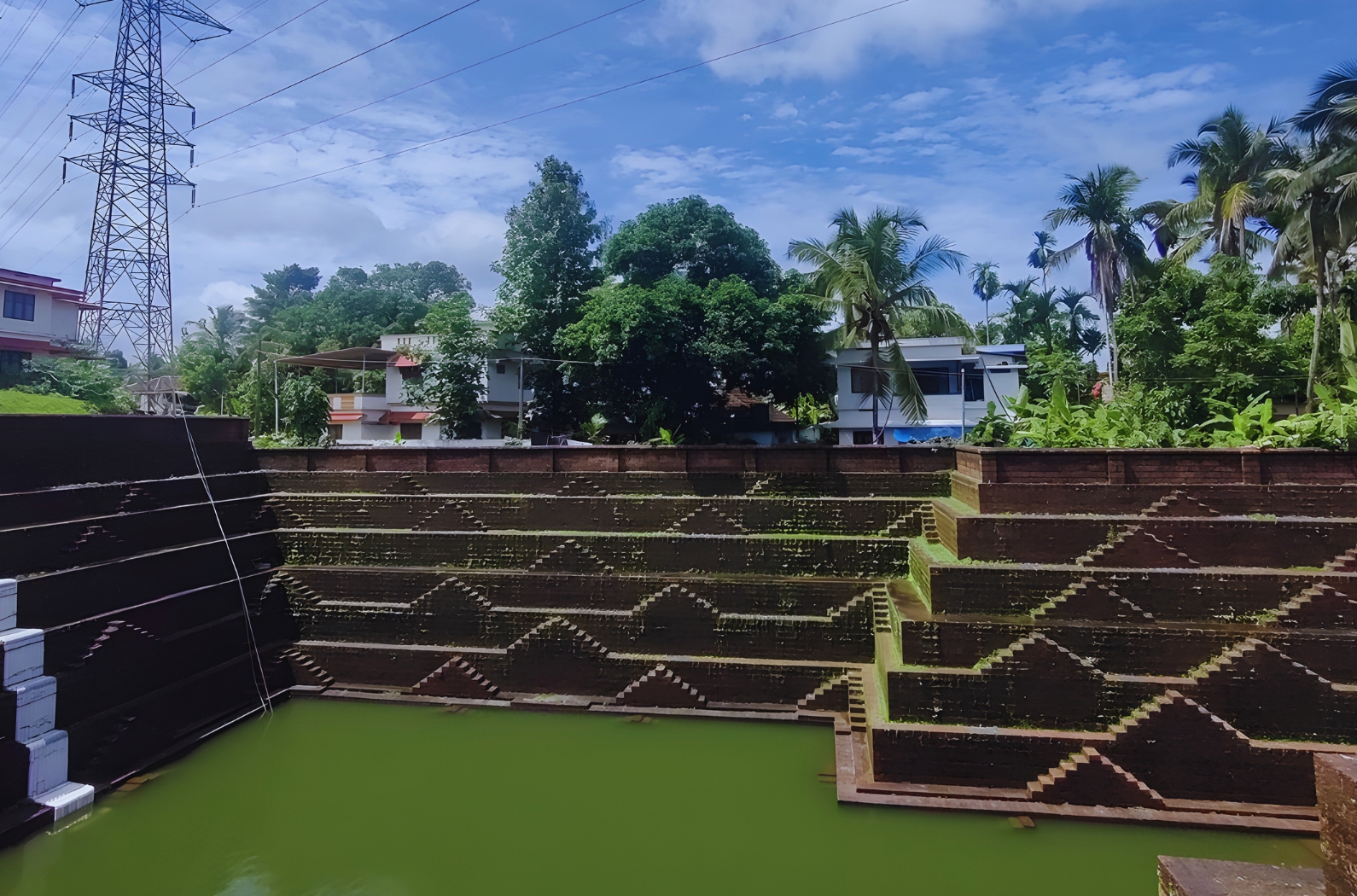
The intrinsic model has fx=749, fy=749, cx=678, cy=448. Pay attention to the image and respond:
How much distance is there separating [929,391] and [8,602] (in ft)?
63.6

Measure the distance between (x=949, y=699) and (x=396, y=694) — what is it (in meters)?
7.61

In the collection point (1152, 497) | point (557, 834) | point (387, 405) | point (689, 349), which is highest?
point (689, 349)

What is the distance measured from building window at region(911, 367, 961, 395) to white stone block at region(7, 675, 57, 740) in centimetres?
1895

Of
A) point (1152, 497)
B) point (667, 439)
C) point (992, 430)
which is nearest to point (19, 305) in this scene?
point (667, 439)

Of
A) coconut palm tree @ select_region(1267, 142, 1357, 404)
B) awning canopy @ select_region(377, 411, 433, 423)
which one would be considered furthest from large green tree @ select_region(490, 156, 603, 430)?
coconut palm tree @ select_region(1267, 142, 1357, 404)

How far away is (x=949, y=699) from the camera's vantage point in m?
7.82

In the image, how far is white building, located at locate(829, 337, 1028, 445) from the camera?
20469 mm

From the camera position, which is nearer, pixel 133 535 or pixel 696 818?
pixel 696 818

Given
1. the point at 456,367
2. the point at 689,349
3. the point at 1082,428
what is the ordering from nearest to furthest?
the point at 1082,428, the point at 689,349, the point at 456,367

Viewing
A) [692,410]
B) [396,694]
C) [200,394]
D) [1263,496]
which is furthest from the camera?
[200,394]

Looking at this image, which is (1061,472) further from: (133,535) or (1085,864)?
(133,535)

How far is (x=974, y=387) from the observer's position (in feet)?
67.6

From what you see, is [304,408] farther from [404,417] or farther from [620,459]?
[620,459]

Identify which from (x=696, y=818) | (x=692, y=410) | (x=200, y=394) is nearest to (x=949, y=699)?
(x=696, y=818)
